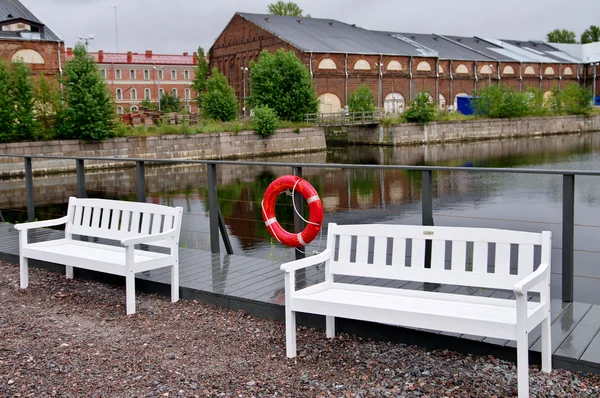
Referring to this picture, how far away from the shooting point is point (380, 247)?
4395mm

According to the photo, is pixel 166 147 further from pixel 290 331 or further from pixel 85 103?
pixel 290 331

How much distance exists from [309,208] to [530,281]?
2.61 metres

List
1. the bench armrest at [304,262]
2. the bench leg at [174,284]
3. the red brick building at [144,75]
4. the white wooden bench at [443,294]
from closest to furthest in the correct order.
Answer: the white wooden bench at [443,294] → the bench armrest at [304,262] → the bench leg at [174,284] → the red brick building at [144,75]

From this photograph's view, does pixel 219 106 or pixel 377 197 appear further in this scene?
pixel 219 106

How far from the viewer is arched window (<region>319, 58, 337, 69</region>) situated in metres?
54.1

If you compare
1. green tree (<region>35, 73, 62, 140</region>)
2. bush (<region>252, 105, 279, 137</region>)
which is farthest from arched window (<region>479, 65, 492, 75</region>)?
green tree (<region>35, 73, 62, 140</region>)

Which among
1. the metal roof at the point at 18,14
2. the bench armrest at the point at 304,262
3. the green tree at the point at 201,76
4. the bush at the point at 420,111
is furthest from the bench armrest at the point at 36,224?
the green tree at the point at 201,76

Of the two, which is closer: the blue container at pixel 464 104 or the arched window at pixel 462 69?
the blue container at pixel 464 104

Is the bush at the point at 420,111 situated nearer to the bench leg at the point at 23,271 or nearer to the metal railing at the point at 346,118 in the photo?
the metal railing at the point at 346,118

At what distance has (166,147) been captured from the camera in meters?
38.2

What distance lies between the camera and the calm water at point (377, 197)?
525 inches

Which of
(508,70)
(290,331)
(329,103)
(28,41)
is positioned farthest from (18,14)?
(290,331)

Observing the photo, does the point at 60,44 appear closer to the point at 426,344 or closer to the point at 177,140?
the point at 177,140

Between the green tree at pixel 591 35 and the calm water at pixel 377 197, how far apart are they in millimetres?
66959
